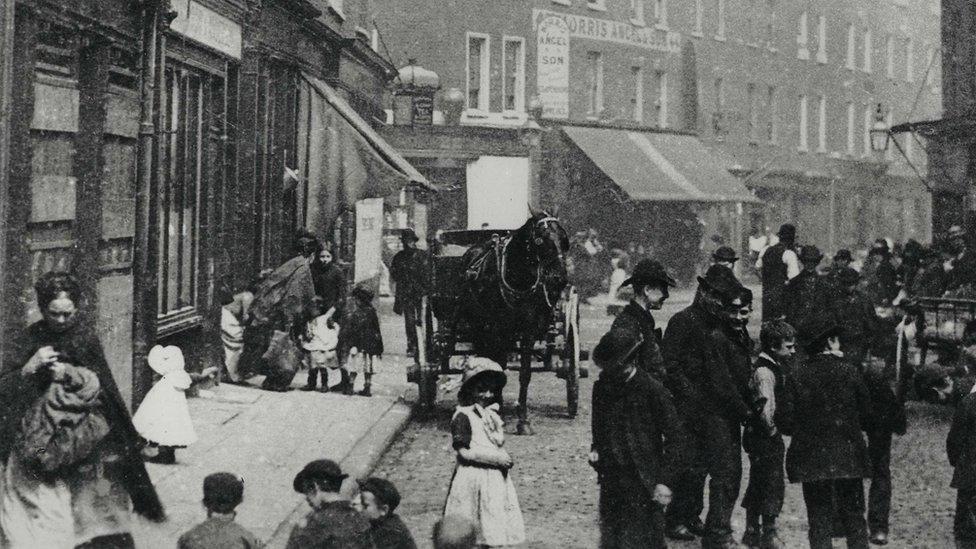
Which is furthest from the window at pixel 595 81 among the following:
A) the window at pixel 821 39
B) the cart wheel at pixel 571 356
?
the cart wheel at pixel 571 356

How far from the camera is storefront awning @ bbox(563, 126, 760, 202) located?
118ft

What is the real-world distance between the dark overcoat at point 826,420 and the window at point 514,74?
29.4 meters

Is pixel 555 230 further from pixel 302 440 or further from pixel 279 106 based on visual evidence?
pixel 279 106

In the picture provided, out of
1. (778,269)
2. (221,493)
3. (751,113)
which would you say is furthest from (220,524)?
(751,113)

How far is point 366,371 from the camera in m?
14.8

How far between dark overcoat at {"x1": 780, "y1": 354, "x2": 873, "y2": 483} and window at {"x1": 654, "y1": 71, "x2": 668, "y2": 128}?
34161 millimetres

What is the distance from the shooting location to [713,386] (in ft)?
26.6

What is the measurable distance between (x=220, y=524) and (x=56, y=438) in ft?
4.24

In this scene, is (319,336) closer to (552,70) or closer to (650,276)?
(650,276)

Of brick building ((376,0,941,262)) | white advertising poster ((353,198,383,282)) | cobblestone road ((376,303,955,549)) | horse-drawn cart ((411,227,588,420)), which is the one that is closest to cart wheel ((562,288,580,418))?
horse-drawn cart ((411,227,588,420))

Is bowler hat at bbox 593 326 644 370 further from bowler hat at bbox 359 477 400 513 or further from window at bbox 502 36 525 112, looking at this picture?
window at bbox 502 36 525 112

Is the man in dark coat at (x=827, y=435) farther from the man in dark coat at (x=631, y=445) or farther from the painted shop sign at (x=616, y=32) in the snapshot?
the painted shop sign at (x=616, y=32)

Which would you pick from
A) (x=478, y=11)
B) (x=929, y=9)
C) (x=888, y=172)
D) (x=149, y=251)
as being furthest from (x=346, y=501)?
(x=929, y=9)

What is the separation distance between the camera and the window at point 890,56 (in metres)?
57.8
